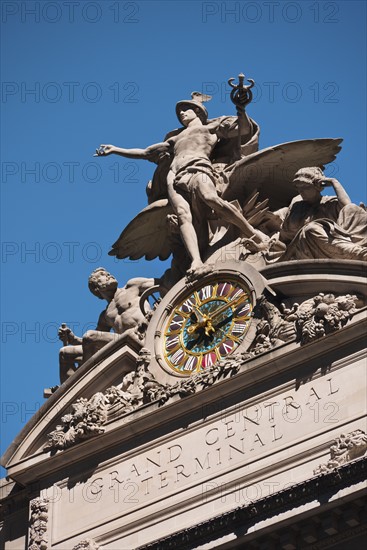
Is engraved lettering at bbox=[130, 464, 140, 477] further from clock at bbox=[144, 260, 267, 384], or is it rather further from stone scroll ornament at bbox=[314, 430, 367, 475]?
stone scroll ornament at bbox=[314, 430, 367, 475]

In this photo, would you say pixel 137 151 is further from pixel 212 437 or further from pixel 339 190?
pixel 212 437

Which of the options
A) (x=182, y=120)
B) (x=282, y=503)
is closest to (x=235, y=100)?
(x=182, y=120)

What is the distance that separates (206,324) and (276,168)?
12.1 ft

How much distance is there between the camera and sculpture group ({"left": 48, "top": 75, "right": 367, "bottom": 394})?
4419 centimetres

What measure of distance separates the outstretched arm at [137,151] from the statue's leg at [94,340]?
368 centimetres

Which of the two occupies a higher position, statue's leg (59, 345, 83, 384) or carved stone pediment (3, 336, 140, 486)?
statue's leg (59, 345, 83, 384)

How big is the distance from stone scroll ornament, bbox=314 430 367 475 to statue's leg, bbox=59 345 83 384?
7975mm

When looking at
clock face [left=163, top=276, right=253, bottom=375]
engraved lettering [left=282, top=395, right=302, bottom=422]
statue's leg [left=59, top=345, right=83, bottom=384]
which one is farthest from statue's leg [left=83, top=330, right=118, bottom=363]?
engraved lettering [left=282, top=395, right=302, bottom=422]

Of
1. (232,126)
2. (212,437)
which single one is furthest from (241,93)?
(212,437)

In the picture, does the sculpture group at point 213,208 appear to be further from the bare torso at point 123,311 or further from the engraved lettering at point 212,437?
the engraved lettering at point 212,437

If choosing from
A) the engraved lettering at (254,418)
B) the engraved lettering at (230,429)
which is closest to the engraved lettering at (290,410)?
the engraved lettering at (254,418)

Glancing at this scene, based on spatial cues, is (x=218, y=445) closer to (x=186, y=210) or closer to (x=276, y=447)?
(x=276, y=447)

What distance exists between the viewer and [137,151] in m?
47.8

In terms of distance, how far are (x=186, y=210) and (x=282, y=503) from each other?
8172 mm
